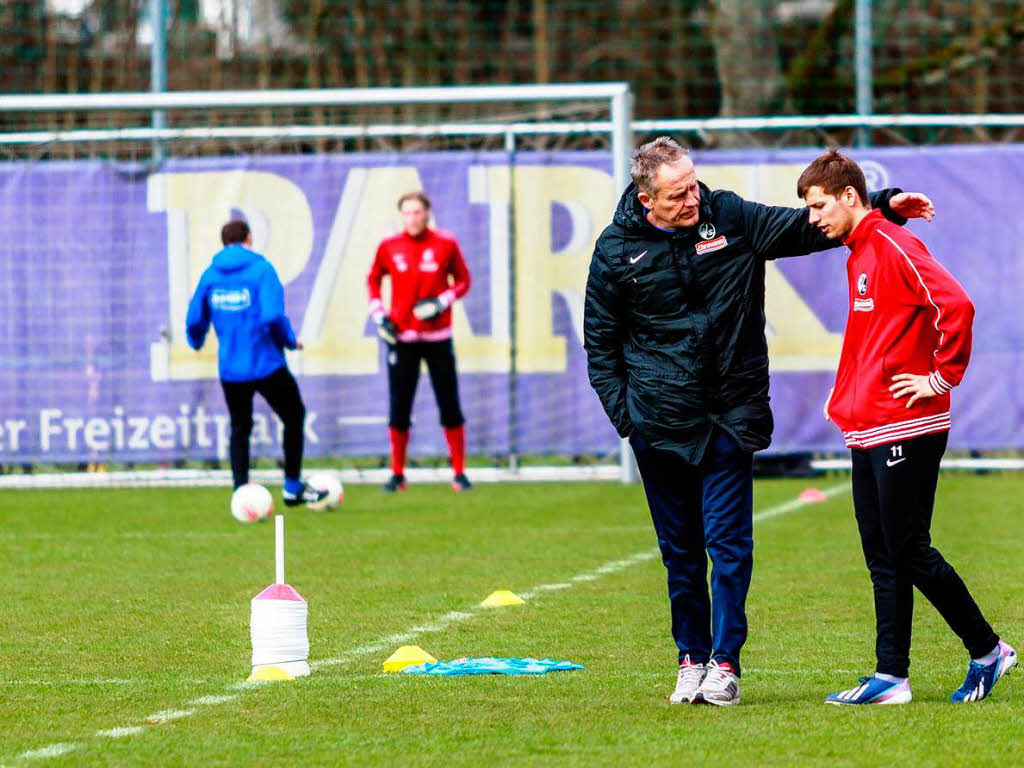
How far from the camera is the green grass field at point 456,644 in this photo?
5.48 meters

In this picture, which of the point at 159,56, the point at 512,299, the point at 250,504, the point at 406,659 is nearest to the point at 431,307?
the point at 512,299

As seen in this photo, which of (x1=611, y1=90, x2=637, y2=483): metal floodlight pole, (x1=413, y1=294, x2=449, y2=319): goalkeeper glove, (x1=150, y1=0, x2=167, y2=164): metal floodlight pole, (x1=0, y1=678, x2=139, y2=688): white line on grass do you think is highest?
(x1=150, y1=0, x2=167, y2=164): metal floodlight pole

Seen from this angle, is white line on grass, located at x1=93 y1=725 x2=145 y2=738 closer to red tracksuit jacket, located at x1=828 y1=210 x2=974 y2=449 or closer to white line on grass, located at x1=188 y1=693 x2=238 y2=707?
white line on grass, located at x1=188 y1=693 x2=238 y2=707

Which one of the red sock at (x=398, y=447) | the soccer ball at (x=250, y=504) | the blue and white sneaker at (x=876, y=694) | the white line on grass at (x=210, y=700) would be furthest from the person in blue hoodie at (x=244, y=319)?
the blue and white sneaker at (x=876, y=694)

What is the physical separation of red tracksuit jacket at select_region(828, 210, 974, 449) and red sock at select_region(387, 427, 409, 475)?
9.06 meters

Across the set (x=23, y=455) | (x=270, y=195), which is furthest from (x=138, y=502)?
(x=270, y=195)

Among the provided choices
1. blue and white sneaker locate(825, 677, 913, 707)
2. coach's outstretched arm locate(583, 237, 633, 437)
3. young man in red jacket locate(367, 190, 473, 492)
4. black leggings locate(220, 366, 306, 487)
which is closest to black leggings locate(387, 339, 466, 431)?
young man in red jacket locate(367, 190, 473, 492)

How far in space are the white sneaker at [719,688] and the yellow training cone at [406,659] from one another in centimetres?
118

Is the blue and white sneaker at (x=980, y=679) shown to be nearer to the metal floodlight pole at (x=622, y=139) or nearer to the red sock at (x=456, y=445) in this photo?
the red sock at (x=456, y=445)

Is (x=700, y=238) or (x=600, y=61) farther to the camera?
(x=600, y=61)

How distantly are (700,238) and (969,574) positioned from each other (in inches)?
159

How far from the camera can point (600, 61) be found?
24.4 m

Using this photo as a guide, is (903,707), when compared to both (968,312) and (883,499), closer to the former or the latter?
(883,499)

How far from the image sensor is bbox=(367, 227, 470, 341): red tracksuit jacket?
14.8 meters
